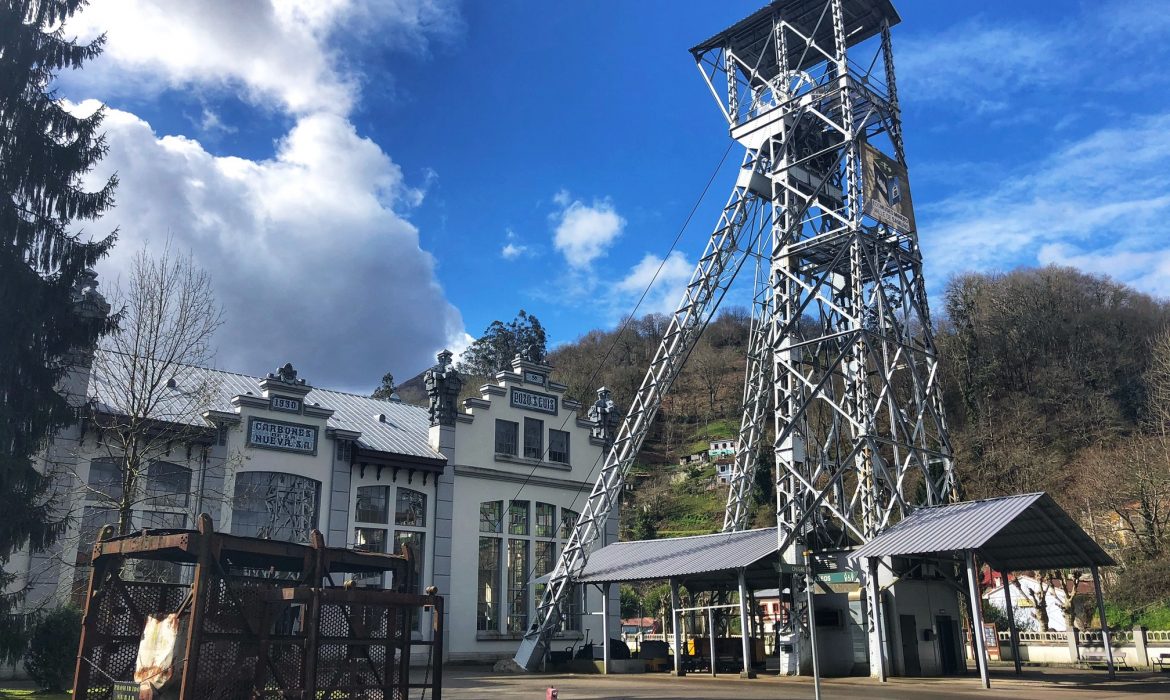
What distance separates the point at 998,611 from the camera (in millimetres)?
45438

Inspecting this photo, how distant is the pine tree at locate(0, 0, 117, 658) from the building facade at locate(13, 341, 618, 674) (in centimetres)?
313

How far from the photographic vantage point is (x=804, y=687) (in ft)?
70.9

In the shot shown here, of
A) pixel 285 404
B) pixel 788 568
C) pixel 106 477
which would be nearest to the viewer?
pixel 788 568

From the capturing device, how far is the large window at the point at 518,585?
35.4m

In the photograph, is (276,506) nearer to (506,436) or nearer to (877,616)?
(506,436)

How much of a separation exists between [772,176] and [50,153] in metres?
21.6

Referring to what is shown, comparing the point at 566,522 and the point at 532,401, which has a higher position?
the point at 532,401

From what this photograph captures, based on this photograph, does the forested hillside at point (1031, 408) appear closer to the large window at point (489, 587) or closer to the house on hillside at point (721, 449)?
the house on hillside at point (721, 449)

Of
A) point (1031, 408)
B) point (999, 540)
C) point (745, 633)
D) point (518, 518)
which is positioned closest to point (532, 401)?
point (518, 518)

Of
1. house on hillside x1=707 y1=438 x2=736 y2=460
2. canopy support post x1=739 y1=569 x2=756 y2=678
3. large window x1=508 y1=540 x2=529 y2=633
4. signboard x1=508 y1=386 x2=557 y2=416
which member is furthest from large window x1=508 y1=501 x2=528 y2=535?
house on hillside x1=707 y1=438 x2=736 y2=460

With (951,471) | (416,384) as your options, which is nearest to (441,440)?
(951,471)

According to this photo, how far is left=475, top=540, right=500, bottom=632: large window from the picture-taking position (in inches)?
1359

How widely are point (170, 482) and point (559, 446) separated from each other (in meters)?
16.3

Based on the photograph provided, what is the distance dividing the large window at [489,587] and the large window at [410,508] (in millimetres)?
2897
